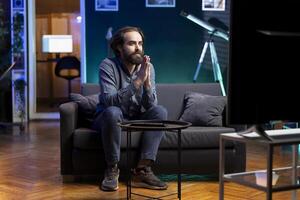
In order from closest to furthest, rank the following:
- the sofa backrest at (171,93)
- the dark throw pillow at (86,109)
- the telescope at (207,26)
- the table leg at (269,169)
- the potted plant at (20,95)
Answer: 1. the table leg at (269,169)
2. the dark throw pillow at (86,109)
3. the sofa backrest at (171,93)
4. the potted plant at (20,95)
5. the telescope at (207,26)

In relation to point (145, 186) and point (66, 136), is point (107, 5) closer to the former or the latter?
point (66, 136)

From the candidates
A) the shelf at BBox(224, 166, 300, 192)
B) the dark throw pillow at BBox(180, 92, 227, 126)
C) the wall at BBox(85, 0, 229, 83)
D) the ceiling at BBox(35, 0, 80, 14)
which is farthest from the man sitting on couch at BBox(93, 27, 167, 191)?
the ceiling at BBox(35, 0, 80, 14)

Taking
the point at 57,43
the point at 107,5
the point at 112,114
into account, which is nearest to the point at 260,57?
the point at 112,114

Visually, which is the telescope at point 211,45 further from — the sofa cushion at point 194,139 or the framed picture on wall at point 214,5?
the sofa cushion at point 194,139

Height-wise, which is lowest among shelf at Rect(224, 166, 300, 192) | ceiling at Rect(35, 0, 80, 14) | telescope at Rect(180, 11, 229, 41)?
shelf at Rect(224, 166, 300, 192)

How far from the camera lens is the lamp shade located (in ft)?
26.3

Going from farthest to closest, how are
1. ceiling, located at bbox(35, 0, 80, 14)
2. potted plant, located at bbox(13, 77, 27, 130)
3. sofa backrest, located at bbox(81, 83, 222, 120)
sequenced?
ceiling, located at bbox(35, 0, 80, 14) → potted plant, located at bbox(13, 77, 27, 130) → sofa backrest, located at bbox(81, 83, 222, 120)

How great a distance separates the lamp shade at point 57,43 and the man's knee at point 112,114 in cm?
503

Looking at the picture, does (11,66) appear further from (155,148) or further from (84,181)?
(155,148)

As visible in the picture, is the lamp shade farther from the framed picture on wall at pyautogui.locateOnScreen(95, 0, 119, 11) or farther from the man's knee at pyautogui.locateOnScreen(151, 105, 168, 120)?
the man's knee at pyautogui.locateOnScreen(151, 105, 168, 120)

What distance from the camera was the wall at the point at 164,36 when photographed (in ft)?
21.3

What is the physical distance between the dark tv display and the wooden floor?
4.46ft

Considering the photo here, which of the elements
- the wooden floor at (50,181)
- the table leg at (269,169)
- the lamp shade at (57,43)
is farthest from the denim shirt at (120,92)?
the lamp shade at (57,43)

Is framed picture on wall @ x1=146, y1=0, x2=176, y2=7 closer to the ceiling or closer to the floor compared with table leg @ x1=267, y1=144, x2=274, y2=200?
closer to the ceiling
